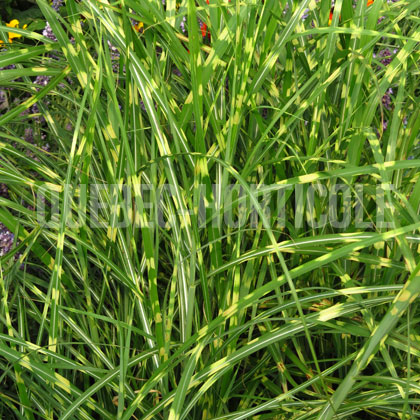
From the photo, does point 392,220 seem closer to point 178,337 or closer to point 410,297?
point 410,297

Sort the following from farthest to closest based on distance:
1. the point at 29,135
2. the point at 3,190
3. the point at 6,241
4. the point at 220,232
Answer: the point at 29,135 < the point at 3,190 < the point at 6,241 < the point at 220,232

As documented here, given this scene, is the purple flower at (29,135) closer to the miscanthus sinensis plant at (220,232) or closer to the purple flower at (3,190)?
the purple flower at (3,190)

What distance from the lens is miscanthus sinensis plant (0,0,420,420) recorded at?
38.1 inches

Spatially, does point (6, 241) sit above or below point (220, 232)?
below

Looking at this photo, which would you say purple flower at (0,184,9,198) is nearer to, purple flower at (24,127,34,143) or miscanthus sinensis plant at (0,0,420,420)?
purple flower at (24,127,34,143)

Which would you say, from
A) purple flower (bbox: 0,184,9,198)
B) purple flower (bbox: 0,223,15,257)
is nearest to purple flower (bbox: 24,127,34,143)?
purple flower (bbox: 0,184,9,198)

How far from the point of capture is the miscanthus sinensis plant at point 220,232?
0.97 m

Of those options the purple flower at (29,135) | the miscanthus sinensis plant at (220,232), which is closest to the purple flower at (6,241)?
the miscanthus sinensis plant at (220,232)

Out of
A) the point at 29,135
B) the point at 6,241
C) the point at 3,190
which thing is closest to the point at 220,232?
the point at 6,241

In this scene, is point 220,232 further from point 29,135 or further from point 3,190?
point 29,135

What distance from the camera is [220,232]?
1.06 m

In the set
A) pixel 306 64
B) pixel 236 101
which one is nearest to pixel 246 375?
pixel 236 101

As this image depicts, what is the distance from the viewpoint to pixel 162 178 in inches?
45.2

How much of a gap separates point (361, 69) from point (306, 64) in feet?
0.48
